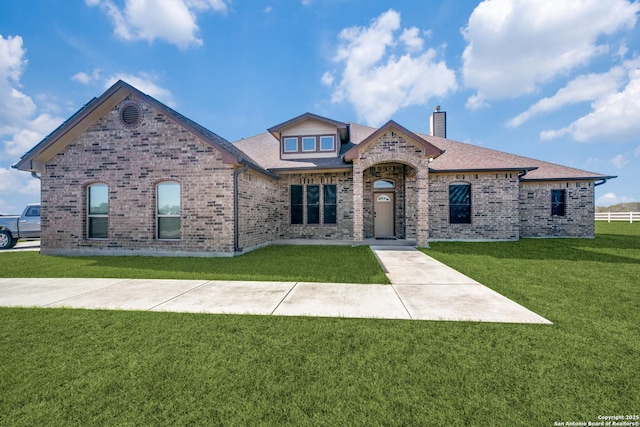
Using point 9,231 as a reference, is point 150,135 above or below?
above

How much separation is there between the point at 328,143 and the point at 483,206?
801 centimetres

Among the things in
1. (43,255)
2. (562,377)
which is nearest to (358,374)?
(562,377)

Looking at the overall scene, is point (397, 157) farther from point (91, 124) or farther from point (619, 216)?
point (619, 216)

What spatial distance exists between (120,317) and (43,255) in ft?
31.1

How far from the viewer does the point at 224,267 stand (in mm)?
7188

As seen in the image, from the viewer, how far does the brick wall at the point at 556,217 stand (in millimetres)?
13289

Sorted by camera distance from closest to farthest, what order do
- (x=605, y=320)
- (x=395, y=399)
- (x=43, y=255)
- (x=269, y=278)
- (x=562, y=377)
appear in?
(x=395, y=399), (x=562, y=377), (x=605, y=320), (x=269, y=278), (x=43, y=255)

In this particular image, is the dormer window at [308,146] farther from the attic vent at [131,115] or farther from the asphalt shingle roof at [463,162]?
the attic vent at [131,115]

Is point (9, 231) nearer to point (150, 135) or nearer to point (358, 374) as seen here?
point (150, 135)

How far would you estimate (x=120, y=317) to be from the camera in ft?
12.5

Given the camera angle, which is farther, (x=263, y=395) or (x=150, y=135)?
(x=150, y=135)

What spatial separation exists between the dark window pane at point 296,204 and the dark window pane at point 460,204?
285 inches

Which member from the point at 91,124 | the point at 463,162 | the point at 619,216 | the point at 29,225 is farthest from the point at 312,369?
the point at 619,216

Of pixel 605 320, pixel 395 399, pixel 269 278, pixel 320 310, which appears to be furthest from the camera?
pixel 269 278
